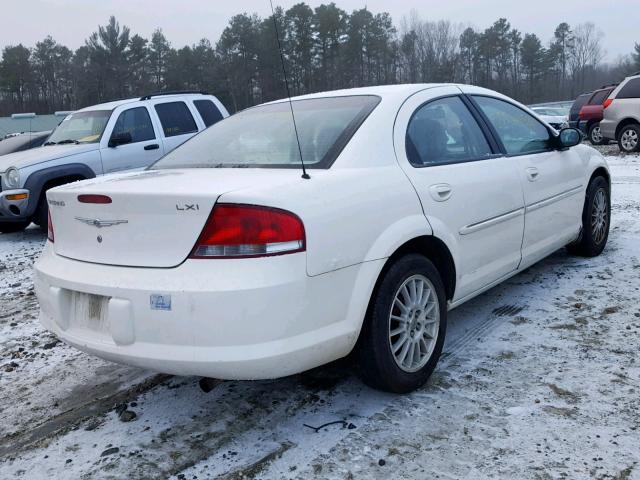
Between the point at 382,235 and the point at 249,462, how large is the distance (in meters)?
1.17

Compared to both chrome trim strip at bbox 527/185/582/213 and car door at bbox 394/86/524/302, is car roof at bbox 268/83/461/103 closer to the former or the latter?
car door at bbox 394/86/524/302

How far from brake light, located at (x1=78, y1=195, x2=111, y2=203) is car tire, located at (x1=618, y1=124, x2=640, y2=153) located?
15.1 m

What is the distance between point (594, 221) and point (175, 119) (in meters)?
6.37

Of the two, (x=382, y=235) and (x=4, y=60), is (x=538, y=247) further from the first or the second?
(x=4, y=60)

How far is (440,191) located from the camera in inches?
129

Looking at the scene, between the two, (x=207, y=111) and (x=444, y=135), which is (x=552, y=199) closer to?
(x=444, y=135)

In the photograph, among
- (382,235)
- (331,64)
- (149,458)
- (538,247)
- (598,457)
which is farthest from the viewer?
(331,64)

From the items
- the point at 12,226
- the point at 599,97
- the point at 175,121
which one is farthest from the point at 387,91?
the point at 599,97

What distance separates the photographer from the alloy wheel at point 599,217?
206 inches

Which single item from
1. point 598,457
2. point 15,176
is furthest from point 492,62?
point 598,457

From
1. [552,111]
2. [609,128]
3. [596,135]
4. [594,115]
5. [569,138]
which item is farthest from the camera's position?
[552,111]

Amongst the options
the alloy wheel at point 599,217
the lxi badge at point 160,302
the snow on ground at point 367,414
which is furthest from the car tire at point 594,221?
the lxi badge at point 160,302

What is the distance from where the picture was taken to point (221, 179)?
2.77 m

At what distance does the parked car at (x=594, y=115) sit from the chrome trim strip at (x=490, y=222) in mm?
15813
